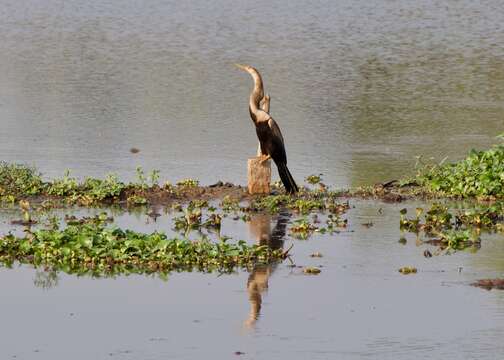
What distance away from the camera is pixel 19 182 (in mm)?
15531

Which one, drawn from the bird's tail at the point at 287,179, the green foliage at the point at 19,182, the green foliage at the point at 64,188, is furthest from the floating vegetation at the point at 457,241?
the green foliage at the point at 19,182

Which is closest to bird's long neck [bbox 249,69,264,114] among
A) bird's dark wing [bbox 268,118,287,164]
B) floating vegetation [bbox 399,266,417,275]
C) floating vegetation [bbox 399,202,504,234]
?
bird's dark wing [bbox 268,118,287,164]

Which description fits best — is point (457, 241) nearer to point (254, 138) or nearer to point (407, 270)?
point (407, 270)

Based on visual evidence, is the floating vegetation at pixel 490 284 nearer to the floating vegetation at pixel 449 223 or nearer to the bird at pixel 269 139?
the floating vegetation at pixel 449 223

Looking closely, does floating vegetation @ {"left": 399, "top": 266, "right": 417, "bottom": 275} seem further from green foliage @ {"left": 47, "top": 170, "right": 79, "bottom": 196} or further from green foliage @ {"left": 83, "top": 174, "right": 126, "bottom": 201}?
green foliage @ {"left": 47, "top": 170, "right": 79, "bottom": 196}

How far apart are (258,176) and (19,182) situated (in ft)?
8.73

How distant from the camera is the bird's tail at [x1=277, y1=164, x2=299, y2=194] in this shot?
1569cm

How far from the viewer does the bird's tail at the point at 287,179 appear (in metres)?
15.7

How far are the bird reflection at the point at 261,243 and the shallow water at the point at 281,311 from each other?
0.02 m

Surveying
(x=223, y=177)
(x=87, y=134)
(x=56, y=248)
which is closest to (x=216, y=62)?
(x=87, y=134)

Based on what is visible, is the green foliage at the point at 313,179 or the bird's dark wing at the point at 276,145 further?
the green foliage at the point at 313,179

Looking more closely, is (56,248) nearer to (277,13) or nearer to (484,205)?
(484,205)

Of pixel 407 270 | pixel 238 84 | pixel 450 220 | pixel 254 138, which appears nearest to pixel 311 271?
pixel 407 270

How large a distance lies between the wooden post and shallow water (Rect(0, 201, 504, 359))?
2.19 m
